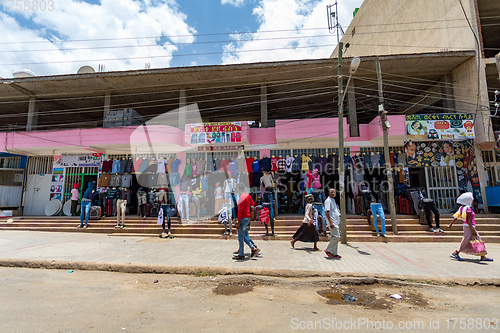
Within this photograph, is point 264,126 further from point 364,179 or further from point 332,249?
point 332,249

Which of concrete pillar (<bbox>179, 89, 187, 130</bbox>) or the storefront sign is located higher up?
concrete pillar (<bbox>179, 89, 187, 130</bbox>)

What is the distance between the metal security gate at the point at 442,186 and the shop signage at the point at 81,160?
17252 mm

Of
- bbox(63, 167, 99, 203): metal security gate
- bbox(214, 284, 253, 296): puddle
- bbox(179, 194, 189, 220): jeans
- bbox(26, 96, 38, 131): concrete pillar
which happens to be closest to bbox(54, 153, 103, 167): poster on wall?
bbox(63, 167, 99, 203): metal security gate

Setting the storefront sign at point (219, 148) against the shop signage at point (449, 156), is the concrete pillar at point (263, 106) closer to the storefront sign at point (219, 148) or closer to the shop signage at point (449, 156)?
the storefront sign at point (219, 148)

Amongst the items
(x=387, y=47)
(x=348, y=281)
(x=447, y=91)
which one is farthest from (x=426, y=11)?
(x=348, y=281)

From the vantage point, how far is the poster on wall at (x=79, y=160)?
47.3 feet

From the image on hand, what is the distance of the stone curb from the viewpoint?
4996mm

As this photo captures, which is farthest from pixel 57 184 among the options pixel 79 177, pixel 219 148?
pixel 219 148

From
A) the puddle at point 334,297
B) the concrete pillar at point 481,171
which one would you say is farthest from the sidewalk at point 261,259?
the concrete pillar at point 481,171

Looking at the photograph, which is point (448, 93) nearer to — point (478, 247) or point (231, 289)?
point (478, 247)

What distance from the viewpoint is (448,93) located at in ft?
44.8

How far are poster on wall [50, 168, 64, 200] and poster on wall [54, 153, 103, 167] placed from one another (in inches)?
15.8

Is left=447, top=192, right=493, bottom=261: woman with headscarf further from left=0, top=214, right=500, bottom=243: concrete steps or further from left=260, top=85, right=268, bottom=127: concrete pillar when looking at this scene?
left=260, top=85, right=268, bottom=127: concrete pillar

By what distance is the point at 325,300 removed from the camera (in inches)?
164
